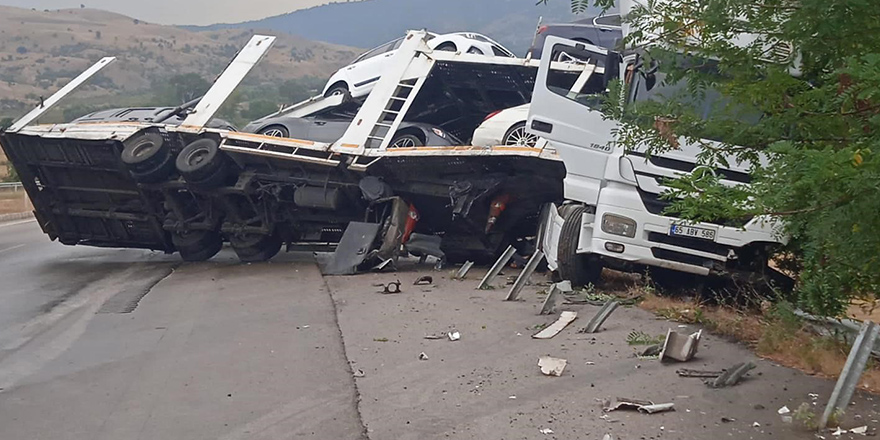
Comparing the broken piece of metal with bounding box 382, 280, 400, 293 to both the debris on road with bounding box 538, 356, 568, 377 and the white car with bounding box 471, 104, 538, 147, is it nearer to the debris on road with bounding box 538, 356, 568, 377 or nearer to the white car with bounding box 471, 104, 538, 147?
the white car with bounding box 471, 104, 538, 147

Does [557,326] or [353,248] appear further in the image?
[353,248]

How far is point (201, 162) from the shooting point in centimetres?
1360

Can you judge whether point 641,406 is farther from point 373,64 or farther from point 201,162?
point 373,64

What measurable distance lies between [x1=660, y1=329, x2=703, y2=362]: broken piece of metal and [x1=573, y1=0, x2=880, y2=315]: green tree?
136 cm

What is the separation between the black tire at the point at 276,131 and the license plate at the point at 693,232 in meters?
7.08

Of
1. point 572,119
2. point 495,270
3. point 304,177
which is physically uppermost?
point 572,119

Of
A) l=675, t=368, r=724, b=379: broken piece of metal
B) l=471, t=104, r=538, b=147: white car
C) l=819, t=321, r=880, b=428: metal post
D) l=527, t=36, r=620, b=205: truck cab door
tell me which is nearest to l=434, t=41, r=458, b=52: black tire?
l=471, t=104, r=538, b=147: white car

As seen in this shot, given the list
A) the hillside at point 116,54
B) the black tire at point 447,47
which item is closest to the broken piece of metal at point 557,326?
the black tire at point 447,47

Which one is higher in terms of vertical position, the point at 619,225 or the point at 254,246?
the point at 619,225

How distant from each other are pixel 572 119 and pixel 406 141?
406cm

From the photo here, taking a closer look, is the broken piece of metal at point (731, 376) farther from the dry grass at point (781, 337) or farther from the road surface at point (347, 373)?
the dry grass at point (781, 337)

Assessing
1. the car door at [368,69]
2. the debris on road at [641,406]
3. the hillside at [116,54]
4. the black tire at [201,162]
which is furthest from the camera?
the hillside at [116,54]

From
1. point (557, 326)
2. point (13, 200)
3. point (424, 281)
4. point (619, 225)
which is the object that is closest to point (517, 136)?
point (424, 281)

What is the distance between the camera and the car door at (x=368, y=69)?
55.8 ft
